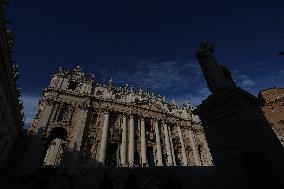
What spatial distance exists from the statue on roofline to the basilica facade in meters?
21.8

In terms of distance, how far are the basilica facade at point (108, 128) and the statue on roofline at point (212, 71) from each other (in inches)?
857

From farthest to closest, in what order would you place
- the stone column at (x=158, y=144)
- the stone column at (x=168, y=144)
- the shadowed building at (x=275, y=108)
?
the shadowed building at (x=275, y=108) → the stone column at (x=168, y=144) → the stone column at (x=158, y=144)

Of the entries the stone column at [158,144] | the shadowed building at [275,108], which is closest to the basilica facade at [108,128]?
the stone column at [158,144]

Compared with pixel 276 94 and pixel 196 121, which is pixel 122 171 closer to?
pixel 196 121

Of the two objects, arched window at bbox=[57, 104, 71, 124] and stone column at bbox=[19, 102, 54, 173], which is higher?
arched window at bbox=[57, 104, 71, 124]

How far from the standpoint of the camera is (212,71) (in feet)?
23.7

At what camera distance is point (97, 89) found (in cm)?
3384

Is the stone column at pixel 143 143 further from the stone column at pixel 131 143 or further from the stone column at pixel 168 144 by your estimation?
the stone column at pixel 168 144

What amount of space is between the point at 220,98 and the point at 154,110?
1212 inches

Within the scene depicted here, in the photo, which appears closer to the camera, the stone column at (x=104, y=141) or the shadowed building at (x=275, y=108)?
the stone column at (x=104, y=141)

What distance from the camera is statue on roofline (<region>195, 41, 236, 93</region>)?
666 cm

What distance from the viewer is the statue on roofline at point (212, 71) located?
6664 millimetres

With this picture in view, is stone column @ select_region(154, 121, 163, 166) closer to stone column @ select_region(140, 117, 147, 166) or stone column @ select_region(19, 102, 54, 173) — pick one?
stone column @ select_region(140, 117, 147, 166)

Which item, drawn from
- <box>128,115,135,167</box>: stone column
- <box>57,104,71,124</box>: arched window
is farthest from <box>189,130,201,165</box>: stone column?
<box>57,104,71,124</box>: arched window
